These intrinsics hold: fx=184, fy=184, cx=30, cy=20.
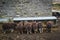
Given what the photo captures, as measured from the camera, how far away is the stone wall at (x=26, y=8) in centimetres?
1218

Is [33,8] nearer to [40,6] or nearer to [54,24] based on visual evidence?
[40,6]

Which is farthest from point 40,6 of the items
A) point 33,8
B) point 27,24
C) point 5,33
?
point 5,33

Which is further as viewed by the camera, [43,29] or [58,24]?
[58,24]

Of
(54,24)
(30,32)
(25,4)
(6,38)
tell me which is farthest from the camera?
(25,4)

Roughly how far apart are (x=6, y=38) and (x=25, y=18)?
2625 millimetres

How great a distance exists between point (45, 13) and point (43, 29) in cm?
182

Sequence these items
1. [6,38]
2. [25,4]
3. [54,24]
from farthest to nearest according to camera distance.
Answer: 1. [25,4]
2. [54,24]
3. [6,38]

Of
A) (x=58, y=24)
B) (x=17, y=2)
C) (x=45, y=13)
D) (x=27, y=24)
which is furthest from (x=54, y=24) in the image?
(x=17, y=2)

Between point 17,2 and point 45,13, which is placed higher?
point 17,2

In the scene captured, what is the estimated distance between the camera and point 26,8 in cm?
1225

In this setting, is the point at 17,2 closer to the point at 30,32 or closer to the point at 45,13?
the point at 45,13

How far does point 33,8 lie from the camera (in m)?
12.2

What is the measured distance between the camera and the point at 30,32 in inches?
406

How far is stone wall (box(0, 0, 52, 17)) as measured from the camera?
1218cm
